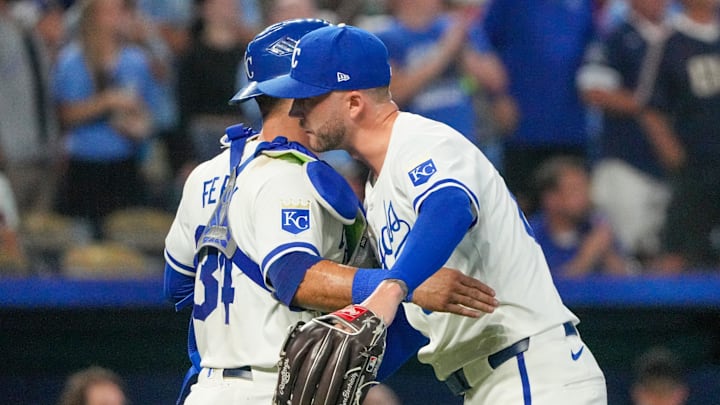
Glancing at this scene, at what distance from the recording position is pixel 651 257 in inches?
268

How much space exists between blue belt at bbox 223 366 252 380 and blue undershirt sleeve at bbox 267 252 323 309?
0.28 m

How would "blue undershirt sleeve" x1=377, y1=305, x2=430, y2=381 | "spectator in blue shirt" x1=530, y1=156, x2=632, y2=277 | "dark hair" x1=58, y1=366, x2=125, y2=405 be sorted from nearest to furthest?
"blue undershirt sleeve" x1=377, y1=305, x2=430, y2=381, "dark hair" x1=58, y1=366, x2=125, y2=405, "spectator in blue shirt" x1=530, y1=156, x2=632, y2=277

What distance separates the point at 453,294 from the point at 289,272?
45 centimetres

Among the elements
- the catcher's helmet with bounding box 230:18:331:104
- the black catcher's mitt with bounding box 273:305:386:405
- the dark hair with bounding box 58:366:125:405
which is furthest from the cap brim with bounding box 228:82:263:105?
the dark hair with bounding box 58:366:125:405

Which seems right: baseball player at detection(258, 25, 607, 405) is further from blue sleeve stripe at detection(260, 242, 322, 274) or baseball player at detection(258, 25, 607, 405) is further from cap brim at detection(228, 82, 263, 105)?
blue sleeve stripe at detection(260, 242, 322, 274)

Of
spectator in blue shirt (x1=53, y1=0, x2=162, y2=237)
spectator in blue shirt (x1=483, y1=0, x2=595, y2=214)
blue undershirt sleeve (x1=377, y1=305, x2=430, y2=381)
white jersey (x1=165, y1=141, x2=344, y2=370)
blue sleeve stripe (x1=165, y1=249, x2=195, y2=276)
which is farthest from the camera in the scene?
spectator in blue shirt (x1=483, y1=0, x2=595, y2=214)

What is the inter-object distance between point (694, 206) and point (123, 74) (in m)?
3.39

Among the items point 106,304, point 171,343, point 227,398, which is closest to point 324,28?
point 227,398

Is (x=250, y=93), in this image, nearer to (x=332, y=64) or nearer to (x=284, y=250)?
(x=332, y=64)

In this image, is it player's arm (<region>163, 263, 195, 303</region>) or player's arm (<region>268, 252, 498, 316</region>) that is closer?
player's arm (<region>268, 252, 498, 316</region>)

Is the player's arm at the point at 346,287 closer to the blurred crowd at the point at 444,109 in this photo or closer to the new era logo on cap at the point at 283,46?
the new era logo on cap at the point at 283,46

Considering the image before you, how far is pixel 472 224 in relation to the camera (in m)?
3.28

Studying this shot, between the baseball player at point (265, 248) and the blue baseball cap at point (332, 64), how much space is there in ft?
0.57

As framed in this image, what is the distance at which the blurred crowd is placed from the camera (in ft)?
22.4
